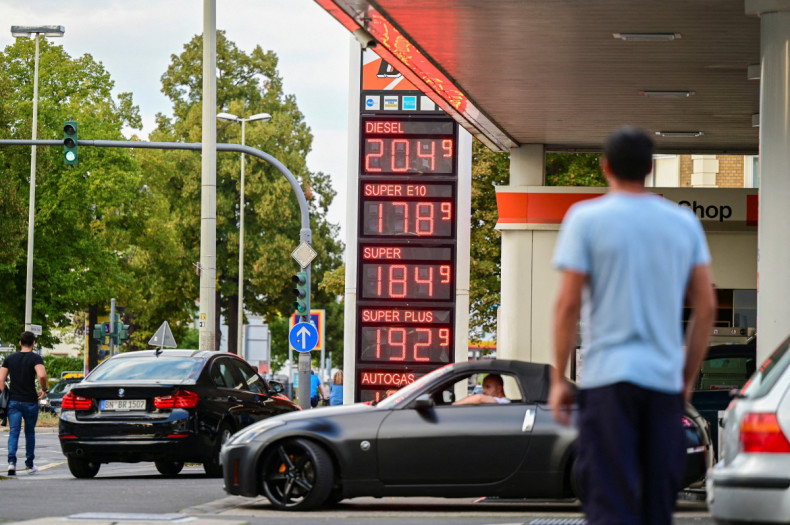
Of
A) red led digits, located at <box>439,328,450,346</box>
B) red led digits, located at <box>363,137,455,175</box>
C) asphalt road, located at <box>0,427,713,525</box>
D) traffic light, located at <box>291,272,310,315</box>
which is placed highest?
red led digits, located at <box>363,137,455,175</box>

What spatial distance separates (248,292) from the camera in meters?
67.2

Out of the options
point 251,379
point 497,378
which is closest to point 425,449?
point 497,378

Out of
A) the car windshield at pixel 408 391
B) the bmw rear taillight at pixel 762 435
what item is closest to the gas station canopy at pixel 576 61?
the car windshield at pixel 408 391

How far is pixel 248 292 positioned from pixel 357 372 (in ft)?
146

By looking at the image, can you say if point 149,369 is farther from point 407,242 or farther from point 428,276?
point 428,276

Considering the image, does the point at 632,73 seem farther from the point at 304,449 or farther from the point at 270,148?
the point at 270,148

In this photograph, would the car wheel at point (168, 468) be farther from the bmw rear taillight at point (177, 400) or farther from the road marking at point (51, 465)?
the bmw rear taillight at point (177, 400)

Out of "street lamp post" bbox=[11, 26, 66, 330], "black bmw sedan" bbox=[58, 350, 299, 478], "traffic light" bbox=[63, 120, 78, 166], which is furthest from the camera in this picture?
"street lamp post" bbox=[11, 26, 66, 330]

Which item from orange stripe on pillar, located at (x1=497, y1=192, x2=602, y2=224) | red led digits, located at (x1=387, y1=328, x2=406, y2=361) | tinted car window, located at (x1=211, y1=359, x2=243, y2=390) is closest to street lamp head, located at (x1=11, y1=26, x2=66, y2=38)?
orange stripe on pillar, located at (x1=497, y1=192, x2=602, y2=224)

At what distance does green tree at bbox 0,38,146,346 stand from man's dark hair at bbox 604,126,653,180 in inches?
1855

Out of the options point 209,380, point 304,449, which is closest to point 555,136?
point 209,380

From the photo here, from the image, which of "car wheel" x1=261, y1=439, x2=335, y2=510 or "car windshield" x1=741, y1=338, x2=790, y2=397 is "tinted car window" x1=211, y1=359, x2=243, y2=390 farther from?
"car windshield" x1=741, y1=338, x2=790, y2=397

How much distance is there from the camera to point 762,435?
7516 mm

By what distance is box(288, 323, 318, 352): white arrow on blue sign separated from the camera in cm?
2602
